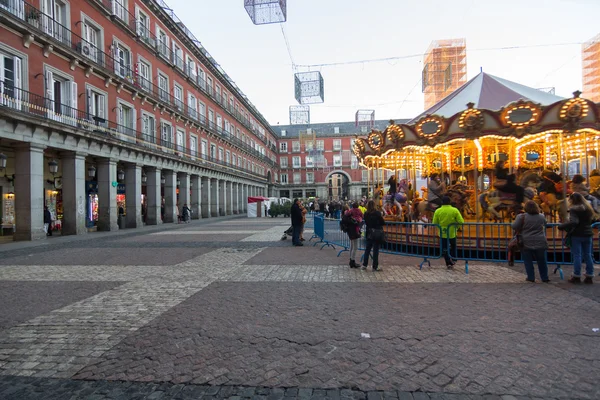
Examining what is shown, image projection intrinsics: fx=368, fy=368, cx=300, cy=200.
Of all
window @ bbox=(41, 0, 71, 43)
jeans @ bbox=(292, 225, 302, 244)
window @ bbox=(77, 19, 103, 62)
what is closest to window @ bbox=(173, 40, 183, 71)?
window @ bbox=(77, 19, 103, 62)

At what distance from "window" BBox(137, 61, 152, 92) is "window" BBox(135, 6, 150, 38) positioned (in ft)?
5.62

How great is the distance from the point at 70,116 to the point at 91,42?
507cm

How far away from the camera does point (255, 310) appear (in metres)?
5.23

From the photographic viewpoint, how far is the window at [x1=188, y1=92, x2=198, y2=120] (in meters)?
32.0

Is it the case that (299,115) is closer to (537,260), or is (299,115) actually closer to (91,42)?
(91,42)

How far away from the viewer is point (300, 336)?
4203mm

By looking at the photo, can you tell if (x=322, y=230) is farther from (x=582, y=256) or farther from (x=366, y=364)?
(x=366, y=364)

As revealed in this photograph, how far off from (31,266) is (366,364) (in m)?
9.40

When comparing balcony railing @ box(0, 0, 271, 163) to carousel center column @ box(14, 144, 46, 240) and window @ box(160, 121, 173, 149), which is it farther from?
carousel center column @ box(14, 144, 46, 240)

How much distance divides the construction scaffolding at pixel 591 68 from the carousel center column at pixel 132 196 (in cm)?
3804

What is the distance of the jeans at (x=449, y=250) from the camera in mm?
8188

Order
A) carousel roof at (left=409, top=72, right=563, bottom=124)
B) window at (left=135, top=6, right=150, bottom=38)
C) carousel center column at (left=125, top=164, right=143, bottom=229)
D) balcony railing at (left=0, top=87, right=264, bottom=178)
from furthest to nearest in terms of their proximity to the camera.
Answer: window at (left=135, top=6, right=150, bottom=38) < carousel center column at (left=125, top=164, right=143, bottom=229) < balcony railing at (left=0, top=87, right=264, bottom=178) < carousel roof at (left=409, top=72, right=563, bottom=124)

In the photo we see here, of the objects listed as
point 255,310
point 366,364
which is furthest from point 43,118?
point 366,364

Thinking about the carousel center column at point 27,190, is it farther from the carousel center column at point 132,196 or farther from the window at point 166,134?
the window at point 166,134
